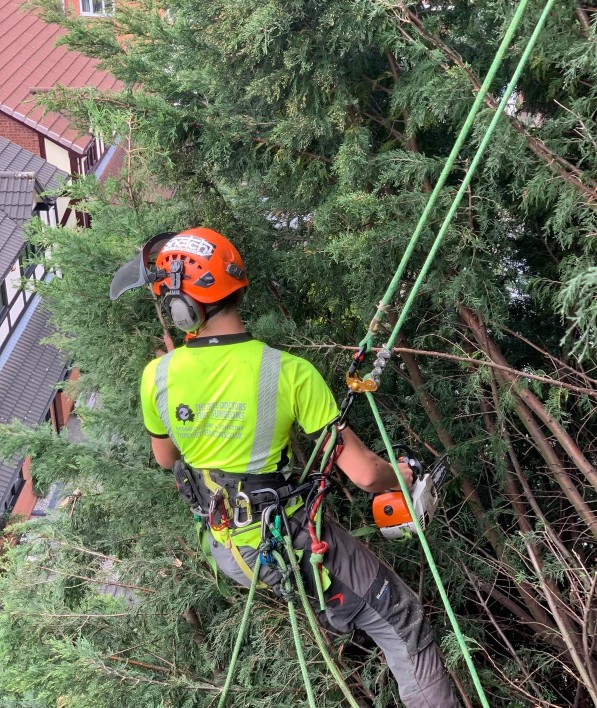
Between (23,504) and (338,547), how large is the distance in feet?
42.2

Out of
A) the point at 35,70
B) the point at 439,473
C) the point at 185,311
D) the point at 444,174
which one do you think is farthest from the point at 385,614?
the point at 35,70

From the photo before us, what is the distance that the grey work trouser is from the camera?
111 inches

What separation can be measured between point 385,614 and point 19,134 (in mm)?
16751

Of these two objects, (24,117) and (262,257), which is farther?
(24,117)

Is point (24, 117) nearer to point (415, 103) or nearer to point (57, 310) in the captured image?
point (57, 310)

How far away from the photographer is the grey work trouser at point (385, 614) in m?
2.83

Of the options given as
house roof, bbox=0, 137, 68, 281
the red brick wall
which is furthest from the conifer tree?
the red brick wall

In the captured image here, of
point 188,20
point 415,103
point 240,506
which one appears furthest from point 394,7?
point 240,506

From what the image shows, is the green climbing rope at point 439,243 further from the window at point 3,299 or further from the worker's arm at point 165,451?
the window at point 3,299

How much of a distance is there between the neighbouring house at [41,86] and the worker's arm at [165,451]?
13.0m

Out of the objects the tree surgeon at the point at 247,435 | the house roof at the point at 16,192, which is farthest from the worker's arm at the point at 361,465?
the house roof at the point at 16,192

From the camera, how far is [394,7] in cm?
296

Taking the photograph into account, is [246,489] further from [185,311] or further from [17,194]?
[17,194]

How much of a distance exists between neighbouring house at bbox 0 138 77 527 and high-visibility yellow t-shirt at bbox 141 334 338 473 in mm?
9574
